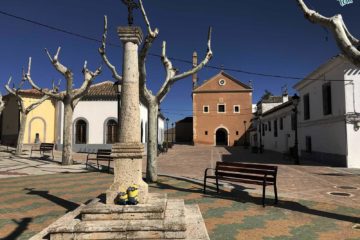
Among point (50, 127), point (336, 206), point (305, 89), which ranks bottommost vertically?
point (336, 206)

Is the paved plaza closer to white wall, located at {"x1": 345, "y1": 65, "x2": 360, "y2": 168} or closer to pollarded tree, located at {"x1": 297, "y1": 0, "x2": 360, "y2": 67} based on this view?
pollarded tree, located at {"x1": 297, "y1": 0, "x2": 360, "y2": 67}

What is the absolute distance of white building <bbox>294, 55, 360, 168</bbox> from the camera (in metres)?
14.5

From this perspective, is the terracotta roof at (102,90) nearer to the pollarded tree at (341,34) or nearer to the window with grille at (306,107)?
the window with grille at (306,107)

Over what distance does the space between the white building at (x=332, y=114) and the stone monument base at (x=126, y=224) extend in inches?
517

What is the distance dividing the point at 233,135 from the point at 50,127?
1028 inches

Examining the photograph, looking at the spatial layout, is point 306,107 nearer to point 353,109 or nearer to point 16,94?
point 353,109

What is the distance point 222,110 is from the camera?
42531 mm

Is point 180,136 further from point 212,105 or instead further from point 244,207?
point 244,207

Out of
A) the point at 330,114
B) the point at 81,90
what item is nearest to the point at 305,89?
the point at 330,114

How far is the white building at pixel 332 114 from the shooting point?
14461mm

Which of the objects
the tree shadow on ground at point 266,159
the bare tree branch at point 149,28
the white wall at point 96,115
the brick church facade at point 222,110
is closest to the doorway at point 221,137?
the brick church facade at point 222,110

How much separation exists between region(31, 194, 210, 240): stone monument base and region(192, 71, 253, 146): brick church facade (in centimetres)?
3749

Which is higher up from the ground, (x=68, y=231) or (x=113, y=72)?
(x=113, y=72)

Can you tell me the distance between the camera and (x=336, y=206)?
20.4 feet
